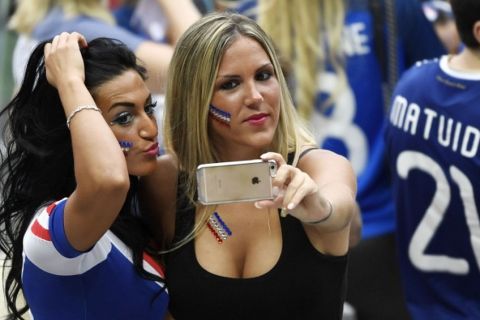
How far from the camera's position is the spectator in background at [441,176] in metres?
3.86

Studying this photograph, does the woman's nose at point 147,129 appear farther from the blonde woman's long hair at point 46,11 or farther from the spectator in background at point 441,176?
the blonde woman's long hair at point 46,11

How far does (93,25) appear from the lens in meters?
4.21

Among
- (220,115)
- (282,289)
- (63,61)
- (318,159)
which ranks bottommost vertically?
(282,289)

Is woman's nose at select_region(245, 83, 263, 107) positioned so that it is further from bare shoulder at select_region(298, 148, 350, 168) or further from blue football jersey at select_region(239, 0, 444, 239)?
blue football jersey at select_region(239, 0, 444, 239)

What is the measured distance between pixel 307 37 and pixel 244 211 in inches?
63.0

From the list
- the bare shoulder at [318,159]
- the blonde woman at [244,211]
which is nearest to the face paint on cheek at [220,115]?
the blonde woman at [244,211]

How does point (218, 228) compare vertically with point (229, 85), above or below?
below

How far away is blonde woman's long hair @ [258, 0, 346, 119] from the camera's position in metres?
4.36

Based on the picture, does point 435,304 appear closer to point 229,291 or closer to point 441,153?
point 441,153

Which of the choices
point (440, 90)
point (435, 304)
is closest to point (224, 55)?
point (440, 90)

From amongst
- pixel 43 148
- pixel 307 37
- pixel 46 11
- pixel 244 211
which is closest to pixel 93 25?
pixel 46 11

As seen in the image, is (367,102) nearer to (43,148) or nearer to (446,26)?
(446,26)

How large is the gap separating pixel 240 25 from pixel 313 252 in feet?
2.08

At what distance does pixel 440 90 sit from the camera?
3.96m
